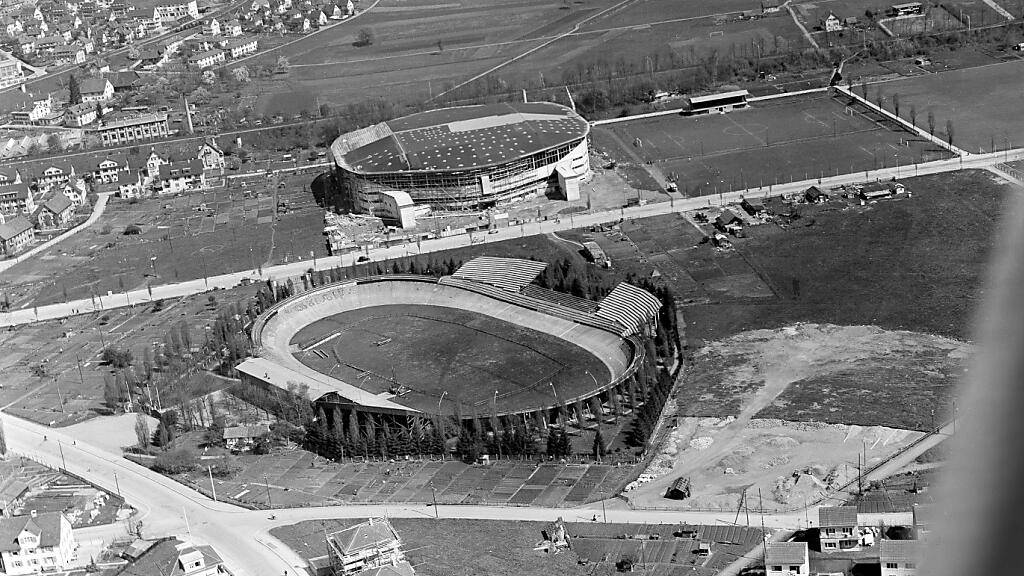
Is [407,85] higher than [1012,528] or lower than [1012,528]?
lower

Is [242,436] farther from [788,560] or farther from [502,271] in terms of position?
[788,560]

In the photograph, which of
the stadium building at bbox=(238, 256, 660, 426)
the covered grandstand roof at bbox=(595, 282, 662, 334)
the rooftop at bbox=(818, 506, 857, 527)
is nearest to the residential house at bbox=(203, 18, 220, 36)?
the stadium building at bbox=(238, 256, 660, 426)

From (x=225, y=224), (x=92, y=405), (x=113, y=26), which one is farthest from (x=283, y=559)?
(x=113, y=26)

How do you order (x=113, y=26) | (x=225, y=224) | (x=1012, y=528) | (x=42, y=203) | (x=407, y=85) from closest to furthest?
(x=1012, y=528) → (x=225, y=224) → (x=42, y=203) → (x=407, y=85) → (x=113, y=26)

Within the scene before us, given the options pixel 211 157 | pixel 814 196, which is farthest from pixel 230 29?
pixel 814 196

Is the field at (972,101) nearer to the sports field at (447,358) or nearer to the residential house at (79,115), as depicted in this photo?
the sports field at (447,358)

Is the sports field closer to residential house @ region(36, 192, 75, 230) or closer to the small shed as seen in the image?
the small shed

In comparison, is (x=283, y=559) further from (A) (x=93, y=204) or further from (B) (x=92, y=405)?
(A) (x=93, y=204)
